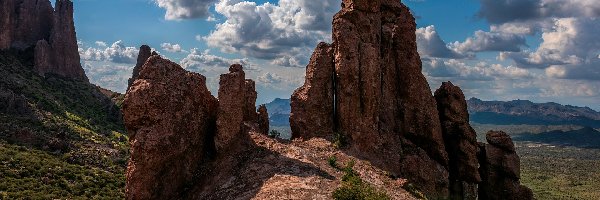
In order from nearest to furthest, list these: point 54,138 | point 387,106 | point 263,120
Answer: point 263,120 → point 387,106 → point 54,138

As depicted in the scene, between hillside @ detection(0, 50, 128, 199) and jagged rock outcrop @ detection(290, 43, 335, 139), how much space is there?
46.3 m

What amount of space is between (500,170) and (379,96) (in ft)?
67.9

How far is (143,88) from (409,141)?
2676 cm

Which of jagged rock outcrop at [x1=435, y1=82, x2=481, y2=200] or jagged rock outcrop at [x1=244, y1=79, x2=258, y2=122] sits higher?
jagged rock outcrop at [x1=244, y1=79, x2=258, y2=122]

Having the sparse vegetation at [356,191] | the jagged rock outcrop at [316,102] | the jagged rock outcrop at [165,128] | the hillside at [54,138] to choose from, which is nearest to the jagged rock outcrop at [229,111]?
the jagged rock outcrop at [165,128]

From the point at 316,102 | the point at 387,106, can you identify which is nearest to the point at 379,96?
the point at 387,106

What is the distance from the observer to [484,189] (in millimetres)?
59156

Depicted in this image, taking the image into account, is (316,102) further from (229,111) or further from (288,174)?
(288,174)

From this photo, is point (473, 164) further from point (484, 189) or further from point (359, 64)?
point (359, 64)

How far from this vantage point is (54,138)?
113m

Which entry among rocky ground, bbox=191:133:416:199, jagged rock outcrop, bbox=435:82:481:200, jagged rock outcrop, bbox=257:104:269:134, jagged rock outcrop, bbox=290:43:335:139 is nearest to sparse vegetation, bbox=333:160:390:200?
rocky ground, bbox=191:133:416:199

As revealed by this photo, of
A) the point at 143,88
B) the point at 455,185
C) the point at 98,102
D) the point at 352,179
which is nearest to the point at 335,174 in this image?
the point at 352,179

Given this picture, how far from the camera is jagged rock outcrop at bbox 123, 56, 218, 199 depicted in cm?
3538

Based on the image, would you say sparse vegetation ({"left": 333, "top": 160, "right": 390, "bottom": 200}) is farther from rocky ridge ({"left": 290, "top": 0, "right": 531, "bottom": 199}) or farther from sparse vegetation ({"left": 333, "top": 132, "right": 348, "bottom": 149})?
rocky ridge ({"left": 290, "top": 0, "right": 531, "bottom": 199})
